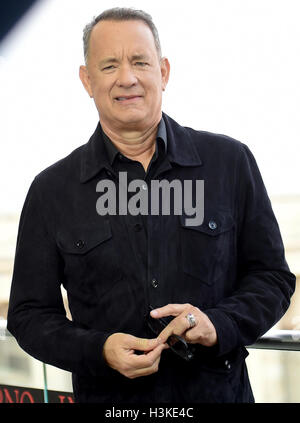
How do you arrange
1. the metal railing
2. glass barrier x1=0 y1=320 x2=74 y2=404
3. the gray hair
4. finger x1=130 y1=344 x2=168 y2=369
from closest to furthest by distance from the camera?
finger x1=130 y1=344 x2=168 y2=369 < the gray hair < the metal railing < glass barrier x1=0 y1=320 x2=74 y2=404

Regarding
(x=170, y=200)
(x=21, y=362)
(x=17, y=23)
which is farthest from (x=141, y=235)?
(x=17, y=23)

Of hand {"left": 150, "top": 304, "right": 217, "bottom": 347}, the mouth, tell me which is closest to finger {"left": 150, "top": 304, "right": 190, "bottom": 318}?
hand {"left": 150, "top": 304, "right": 217, "bottom": 347}

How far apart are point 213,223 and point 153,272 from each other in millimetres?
193

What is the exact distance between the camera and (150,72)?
5.43 feet

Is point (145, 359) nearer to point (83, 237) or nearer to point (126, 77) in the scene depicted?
point (83, 237)

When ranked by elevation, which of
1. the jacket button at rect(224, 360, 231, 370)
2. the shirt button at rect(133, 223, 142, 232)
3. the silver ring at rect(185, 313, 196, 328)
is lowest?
the jacket button at rect(224, 360, 231, 370)

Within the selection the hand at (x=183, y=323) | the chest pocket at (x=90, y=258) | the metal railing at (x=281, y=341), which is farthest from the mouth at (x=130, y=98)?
the metal railing at (x=281, y=341)

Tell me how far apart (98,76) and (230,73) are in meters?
3.58

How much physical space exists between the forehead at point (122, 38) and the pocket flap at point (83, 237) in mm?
432

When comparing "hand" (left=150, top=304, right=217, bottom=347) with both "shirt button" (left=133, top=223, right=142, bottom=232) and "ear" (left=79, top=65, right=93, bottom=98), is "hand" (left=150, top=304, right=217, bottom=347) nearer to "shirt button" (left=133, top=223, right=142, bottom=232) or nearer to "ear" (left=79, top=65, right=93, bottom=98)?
"shirt button" (left=133, top=223, right=142, bottom=232)

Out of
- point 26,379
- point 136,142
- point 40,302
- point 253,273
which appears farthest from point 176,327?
point 26,379

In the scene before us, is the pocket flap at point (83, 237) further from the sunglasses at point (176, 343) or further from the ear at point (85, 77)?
the ear at point (85, 77)

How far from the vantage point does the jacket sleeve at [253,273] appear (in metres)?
1.56

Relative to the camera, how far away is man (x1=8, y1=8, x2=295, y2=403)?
1.60 meters
